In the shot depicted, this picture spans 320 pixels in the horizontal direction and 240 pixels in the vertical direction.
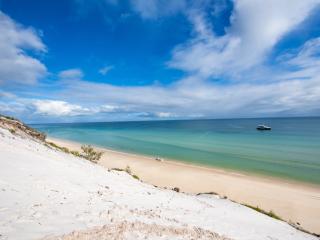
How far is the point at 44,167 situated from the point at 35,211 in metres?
4.56

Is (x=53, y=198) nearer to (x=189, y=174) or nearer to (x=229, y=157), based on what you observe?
(x=189, y=174)

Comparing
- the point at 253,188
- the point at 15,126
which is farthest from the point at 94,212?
the point at 253,188

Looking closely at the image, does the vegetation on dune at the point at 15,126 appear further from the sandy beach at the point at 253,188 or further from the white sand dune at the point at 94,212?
the sandy beach at the point at 253,188

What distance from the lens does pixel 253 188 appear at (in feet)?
69.5

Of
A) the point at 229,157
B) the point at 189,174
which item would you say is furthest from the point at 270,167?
the point at 189,174

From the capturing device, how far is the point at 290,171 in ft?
93.8

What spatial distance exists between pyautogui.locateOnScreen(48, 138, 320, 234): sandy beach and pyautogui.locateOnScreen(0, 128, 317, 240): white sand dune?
8.90 metres

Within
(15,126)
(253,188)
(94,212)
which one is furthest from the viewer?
(253,188)

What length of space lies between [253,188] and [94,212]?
60.7 ft

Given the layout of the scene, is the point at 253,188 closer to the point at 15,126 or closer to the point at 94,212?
the point at 94,212

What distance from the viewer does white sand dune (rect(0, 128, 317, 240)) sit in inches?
210

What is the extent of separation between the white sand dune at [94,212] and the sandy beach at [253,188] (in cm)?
890

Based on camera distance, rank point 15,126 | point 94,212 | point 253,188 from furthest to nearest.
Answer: point 253,188 → point 15,126 → point 94,212

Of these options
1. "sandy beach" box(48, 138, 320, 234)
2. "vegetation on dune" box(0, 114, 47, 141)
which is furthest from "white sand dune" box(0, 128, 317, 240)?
"sandy beach" box(48, 138, 320, 234)
